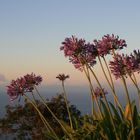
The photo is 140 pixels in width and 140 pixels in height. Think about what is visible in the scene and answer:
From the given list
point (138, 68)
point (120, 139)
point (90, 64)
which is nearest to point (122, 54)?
point (138, 68)

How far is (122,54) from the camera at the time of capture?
34.7 ft

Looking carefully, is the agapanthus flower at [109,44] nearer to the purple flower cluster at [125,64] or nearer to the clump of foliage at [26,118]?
the purple flower cluster at [125,64]

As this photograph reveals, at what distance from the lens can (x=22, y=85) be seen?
39.1 ft

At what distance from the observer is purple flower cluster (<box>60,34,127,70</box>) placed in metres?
11.0

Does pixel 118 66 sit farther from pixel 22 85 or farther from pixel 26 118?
pixel 26 118

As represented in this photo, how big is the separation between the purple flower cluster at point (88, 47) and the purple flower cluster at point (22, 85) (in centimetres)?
124

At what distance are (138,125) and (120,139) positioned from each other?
551 millimetres

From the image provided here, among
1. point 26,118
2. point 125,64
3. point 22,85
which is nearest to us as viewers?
point 125,64

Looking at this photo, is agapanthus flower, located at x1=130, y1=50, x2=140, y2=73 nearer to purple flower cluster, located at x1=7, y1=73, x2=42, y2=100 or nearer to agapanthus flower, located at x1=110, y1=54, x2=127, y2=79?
agapanthus flower, located at x1=110, y1=54, x2=127, y2=79

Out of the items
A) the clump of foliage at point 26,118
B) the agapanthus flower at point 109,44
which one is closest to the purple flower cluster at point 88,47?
the agapanthus flower at point 109,44

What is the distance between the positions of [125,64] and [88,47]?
1144 millimetres

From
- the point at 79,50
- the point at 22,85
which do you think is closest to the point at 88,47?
the point at 79,50

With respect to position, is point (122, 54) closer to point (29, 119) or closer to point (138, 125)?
point (138, 125)

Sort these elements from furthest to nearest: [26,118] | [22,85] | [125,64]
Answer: [26,118] → [22,85] → [125,64]
